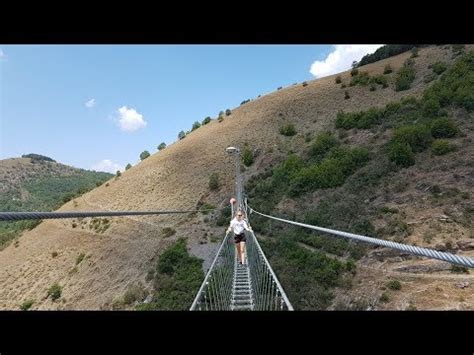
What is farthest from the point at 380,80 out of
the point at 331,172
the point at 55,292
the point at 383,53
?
the point at 55,292

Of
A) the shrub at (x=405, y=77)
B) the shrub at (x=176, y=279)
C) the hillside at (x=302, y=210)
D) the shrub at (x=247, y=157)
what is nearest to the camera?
the hillside at (x=302, y=210)

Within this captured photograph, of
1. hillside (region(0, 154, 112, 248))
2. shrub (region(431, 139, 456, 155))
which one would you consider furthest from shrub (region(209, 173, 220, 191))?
hillside (region(0, 154, 112, 248))

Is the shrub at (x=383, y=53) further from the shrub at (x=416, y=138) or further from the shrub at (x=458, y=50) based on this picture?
the shrub at (x=416, y=138)

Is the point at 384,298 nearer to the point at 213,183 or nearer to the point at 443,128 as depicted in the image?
the point at 443,128

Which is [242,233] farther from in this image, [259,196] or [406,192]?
[259,196]

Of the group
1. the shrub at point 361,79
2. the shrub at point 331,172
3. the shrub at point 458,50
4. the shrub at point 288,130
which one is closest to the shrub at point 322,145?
the shrub at point 331,172
